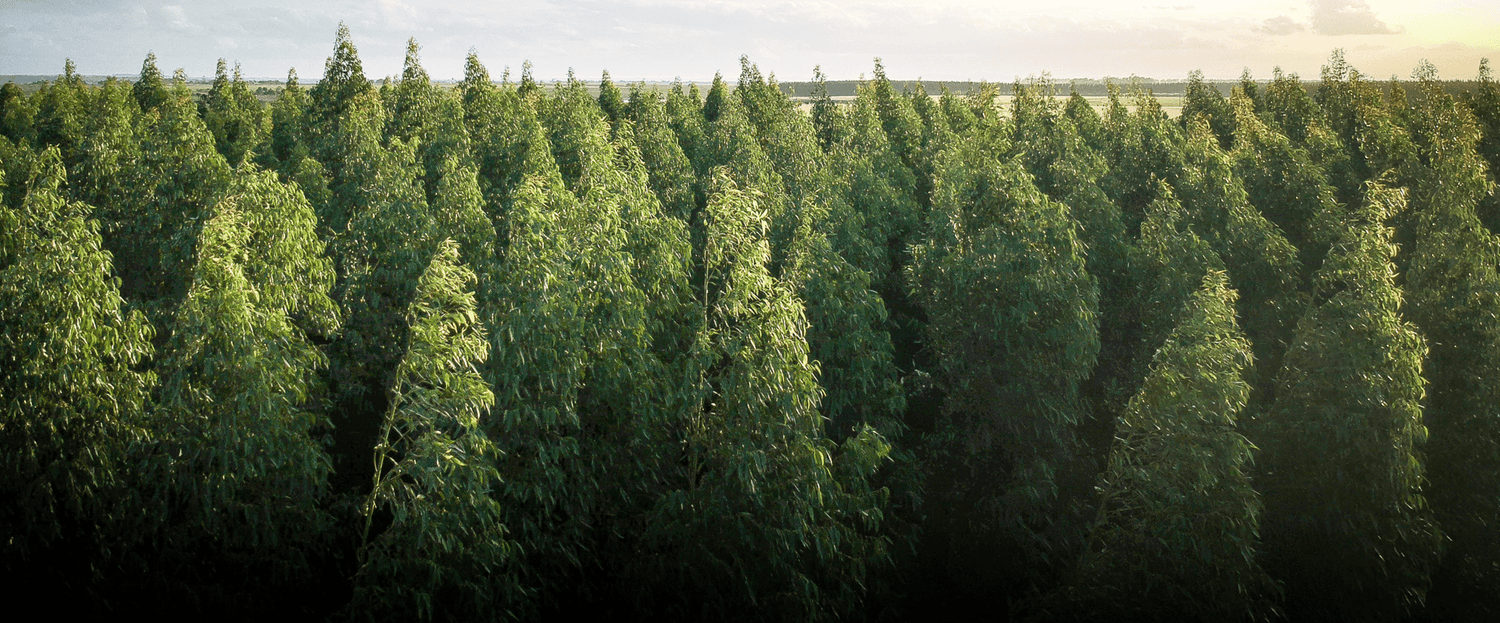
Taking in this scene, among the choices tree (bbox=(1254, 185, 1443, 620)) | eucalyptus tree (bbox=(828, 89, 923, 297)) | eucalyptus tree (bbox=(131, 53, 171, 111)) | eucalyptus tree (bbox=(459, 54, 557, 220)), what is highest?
eucalyptus tree (bbox=(131, 53, 171, 111))

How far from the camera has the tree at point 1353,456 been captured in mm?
17672

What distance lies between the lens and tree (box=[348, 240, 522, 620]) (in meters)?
12.1

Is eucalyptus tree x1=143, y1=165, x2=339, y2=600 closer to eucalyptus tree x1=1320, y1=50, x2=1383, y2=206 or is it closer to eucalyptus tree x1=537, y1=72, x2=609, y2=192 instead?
eucalyptus tree x1=537, y1=72, x2=609, y2=192

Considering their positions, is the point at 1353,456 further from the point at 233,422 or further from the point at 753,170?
the point at 233,422

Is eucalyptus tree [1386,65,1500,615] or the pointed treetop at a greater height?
the pointed treetop

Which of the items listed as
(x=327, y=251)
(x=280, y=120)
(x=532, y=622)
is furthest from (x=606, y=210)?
(x=280, y=120)

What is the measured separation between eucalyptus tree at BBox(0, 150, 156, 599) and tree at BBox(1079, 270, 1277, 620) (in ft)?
58.7

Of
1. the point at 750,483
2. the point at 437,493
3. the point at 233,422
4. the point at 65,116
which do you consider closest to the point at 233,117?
the point at 65,116

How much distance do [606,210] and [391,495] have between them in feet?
21.5

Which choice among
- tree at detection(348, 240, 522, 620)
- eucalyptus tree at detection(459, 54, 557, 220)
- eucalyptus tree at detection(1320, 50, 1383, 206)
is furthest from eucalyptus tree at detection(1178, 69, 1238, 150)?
tree at detection(348, 240, 522, 620)

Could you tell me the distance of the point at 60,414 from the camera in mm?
13992

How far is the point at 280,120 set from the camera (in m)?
54.7

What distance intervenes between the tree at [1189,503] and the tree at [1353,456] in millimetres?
4567

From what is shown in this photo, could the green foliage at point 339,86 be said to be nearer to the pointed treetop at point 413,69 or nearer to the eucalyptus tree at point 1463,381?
the pointed treetop at point 413,69
